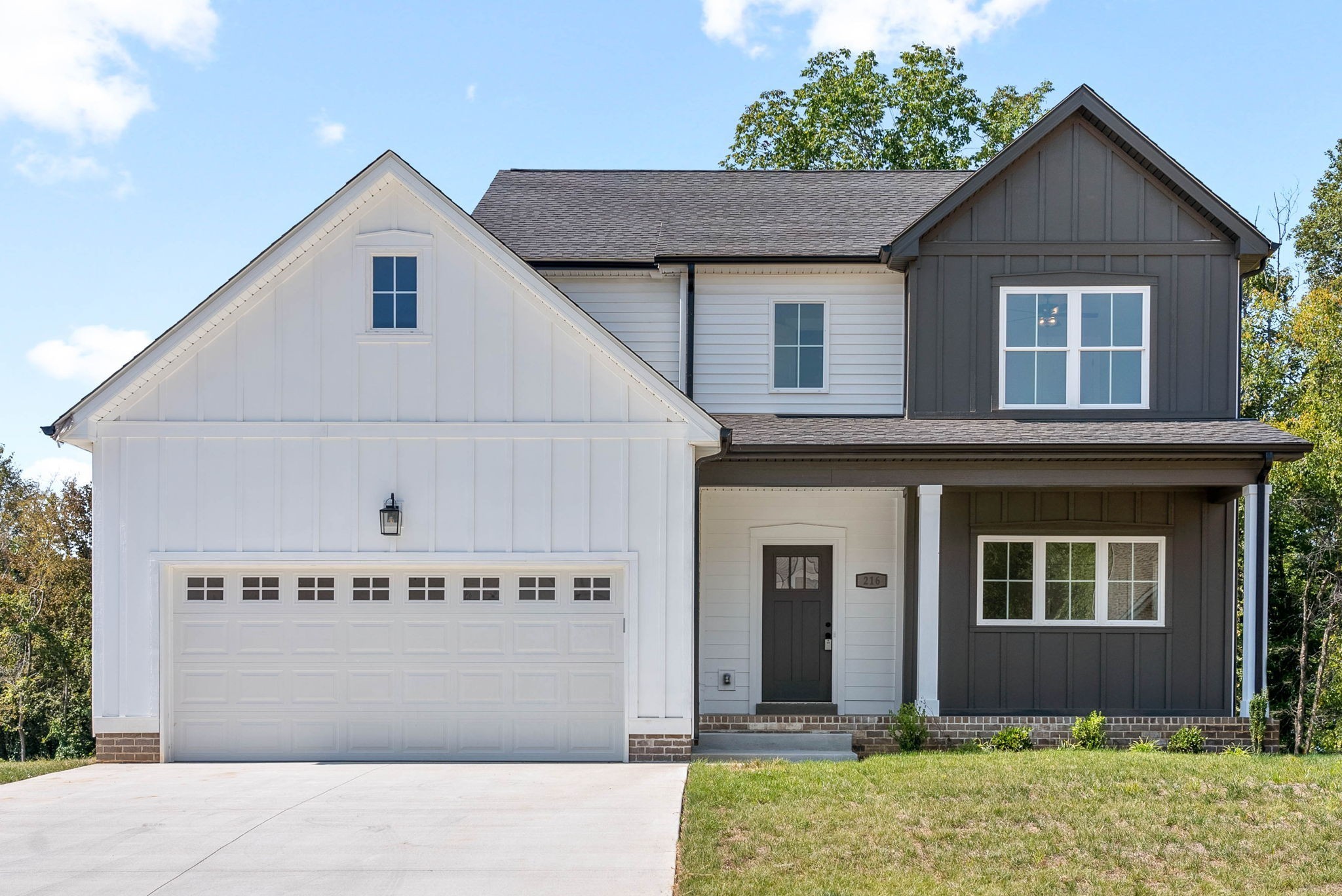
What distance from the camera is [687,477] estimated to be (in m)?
11.5

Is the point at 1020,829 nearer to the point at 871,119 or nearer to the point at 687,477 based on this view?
the point at 687,477

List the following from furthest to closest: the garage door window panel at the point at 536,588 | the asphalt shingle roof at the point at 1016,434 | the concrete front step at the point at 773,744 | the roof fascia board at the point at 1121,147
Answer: the roof fascia board at the point at 1121,147 → the asphalt shingle roof at the point at 1016,434 → the concrete front step at the point at 773,744 → the garage door window panel at the point at 536,588

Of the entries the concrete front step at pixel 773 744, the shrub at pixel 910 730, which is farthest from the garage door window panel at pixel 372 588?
the shrub at pixel 910 730

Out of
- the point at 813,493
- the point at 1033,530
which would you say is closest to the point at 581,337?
the point at 813,493

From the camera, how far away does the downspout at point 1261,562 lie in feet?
39.9

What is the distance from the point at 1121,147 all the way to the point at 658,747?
30.0 feet

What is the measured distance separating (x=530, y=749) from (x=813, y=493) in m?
4.95

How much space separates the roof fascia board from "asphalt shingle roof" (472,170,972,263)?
0.92 metres

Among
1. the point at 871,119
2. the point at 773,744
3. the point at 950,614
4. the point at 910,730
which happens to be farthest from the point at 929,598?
the point at 871,119

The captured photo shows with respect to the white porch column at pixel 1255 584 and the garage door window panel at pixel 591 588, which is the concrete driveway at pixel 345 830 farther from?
the white porch column at pixel 1255 584

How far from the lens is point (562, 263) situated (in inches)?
571

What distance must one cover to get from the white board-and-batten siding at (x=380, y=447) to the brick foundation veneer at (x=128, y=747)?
24 centimetres

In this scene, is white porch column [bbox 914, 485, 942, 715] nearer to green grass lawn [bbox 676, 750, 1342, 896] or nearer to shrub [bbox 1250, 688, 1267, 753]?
green grass lawn [bbox 676, 750, 1342, 896]

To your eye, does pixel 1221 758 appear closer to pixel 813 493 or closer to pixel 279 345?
pixel 813 493
